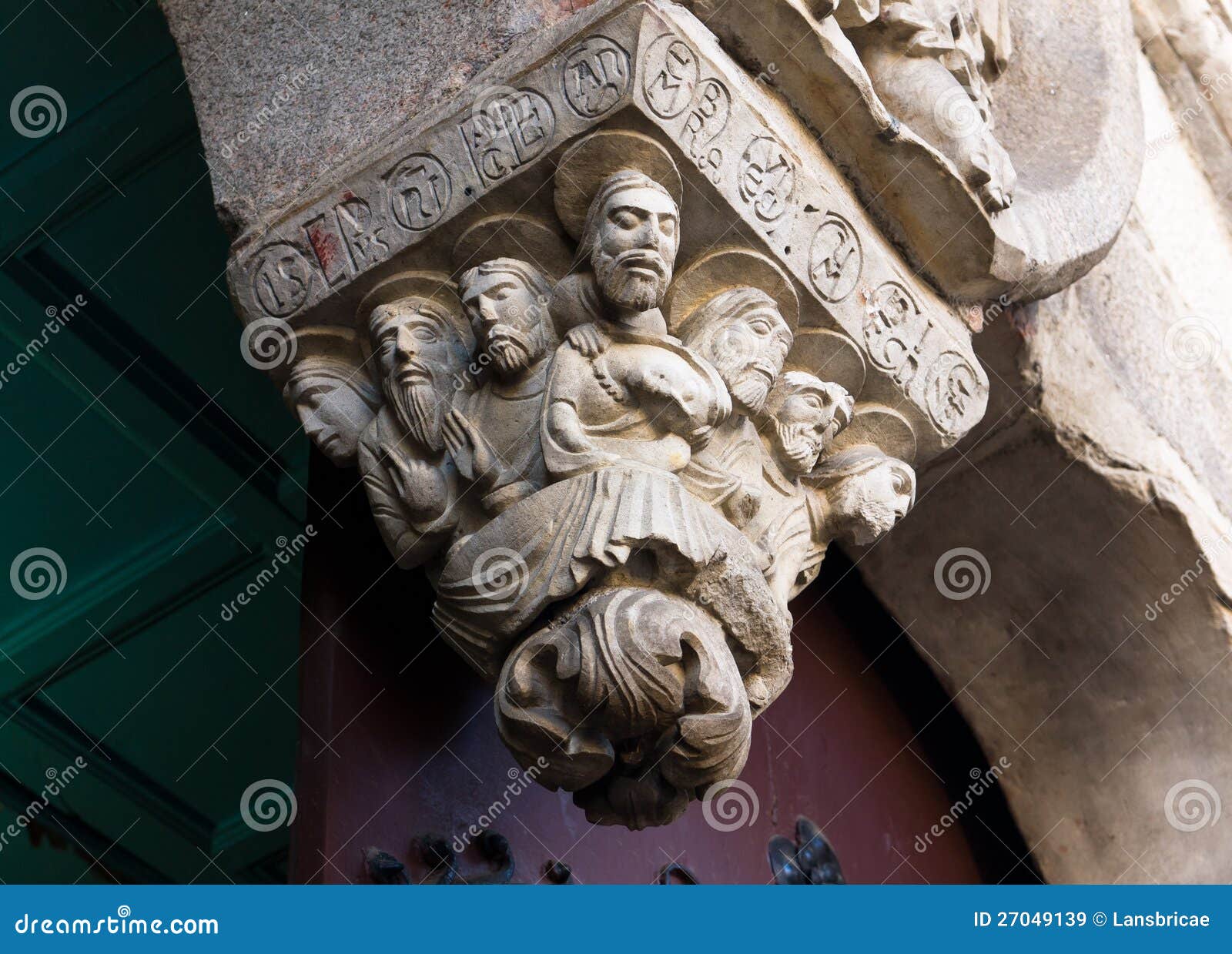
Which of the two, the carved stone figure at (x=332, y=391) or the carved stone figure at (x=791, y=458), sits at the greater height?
the carved stone figure at (x=332, y=391)

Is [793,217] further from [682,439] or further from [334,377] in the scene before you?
[334,377]

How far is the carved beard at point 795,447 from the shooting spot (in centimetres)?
237

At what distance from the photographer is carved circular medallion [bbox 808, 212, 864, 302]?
2.42m

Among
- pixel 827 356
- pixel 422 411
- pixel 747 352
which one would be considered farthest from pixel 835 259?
pixel 422 411

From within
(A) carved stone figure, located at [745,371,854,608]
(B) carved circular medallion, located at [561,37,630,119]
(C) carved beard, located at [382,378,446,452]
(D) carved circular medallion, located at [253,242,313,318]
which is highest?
(D) carved circular medallion, located at [253,242,313,318]

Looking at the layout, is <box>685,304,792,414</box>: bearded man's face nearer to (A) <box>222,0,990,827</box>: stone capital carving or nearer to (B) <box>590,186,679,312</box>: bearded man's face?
(A) <box>222,0,990,827</box>: stone capital carving

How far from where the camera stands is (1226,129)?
12.5ft

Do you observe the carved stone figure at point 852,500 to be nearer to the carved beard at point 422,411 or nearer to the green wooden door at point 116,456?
the carved beard at point 422,411

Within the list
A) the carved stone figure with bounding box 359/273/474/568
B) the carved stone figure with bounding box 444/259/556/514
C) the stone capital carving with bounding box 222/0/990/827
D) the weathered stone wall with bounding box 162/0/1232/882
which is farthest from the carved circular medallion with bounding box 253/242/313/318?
the weathered stone wall with bounding box 162/0/1232/882

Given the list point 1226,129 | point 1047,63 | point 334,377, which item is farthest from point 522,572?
point 1226,129

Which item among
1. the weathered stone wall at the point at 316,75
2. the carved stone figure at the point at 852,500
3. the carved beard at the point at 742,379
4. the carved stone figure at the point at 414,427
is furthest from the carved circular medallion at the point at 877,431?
the weathered stone wall at the point at 316,75

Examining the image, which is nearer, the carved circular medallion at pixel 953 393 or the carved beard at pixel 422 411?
the carved beard at pixel 422 411

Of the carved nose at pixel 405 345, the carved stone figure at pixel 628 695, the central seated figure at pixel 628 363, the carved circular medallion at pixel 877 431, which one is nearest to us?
the carved stone figure at pixel 628 695

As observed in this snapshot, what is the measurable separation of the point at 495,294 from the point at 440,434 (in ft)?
0.57
